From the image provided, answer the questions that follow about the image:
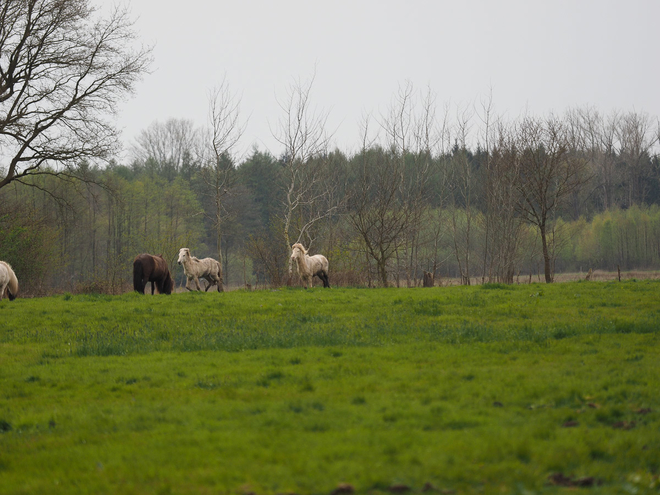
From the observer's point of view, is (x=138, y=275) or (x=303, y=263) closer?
(x=138, y=275)

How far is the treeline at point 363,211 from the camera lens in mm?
28688

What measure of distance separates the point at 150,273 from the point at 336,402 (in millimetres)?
16931

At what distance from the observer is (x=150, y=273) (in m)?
22.6

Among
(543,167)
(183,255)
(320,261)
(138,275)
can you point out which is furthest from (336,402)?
(543,167)

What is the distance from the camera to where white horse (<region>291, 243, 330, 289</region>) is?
75.6ft

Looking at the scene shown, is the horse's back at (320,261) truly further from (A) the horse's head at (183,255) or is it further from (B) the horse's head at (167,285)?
(B) the horse's head at (167,285)

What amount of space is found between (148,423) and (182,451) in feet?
4.13

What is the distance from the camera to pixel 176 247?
116 feet

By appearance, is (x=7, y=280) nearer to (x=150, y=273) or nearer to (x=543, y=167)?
(x=150, y=273)

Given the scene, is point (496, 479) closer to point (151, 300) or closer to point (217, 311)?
point (217, 311)

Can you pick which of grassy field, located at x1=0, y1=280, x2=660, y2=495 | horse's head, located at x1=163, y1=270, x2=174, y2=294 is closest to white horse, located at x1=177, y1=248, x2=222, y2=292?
horse's head, located at x1=163, y1=270, x2=174, y2=294

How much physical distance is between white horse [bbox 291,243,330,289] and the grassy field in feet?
26.1

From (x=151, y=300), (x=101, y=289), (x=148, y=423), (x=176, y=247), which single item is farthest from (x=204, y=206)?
(x=148, y=423)

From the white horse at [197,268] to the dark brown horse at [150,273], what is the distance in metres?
0.98
